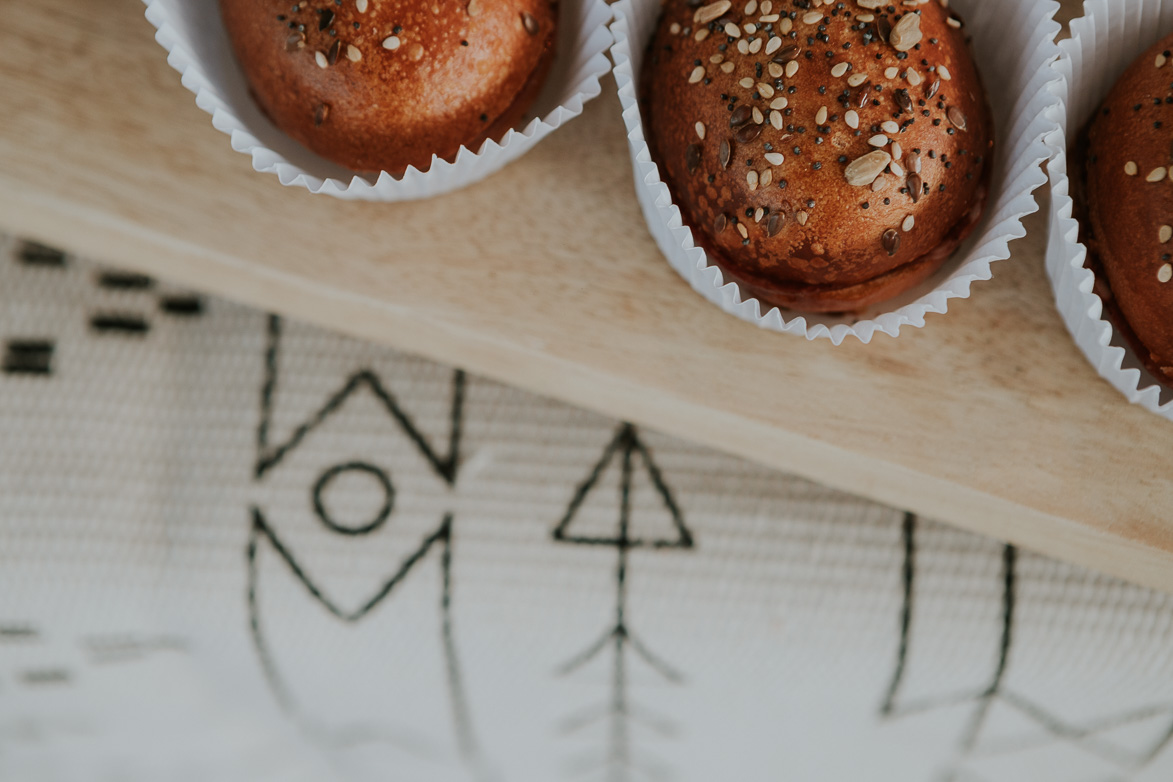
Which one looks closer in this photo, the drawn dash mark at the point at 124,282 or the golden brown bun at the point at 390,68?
the golden brown bun at the point at 390,68

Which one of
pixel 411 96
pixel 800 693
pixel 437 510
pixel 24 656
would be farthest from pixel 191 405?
pixel 800 693

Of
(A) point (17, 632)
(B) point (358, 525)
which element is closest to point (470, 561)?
(B) point (358, 525)

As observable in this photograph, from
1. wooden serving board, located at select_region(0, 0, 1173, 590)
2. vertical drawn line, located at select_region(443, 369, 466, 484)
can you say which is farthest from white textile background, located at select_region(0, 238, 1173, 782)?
wooden serving board, located at select_region(0, 0, 1173, 590)

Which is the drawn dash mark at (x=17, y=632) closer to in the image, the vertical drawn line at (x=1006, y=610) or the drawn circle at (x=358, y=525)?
the drawn circle at (x=358, y=525)

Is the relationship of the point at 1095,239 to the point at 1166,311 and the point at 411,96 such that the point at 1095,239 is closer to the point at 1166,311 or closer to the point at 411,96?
the point at 1166,311

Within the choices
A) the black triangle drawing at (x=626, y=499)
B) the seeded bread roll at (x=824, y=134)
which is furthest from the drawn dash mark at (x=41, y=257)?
the seeded bread roll at (x=824, y=134)

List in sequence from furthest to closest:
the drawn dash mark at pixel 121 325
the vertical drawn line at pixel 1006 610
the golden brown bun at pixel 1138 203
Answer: the drawn dash mark at pixel 121 325 < the vertical drawn line at pixel 1006 610 < the golden brown bun at pixel 1138 203
